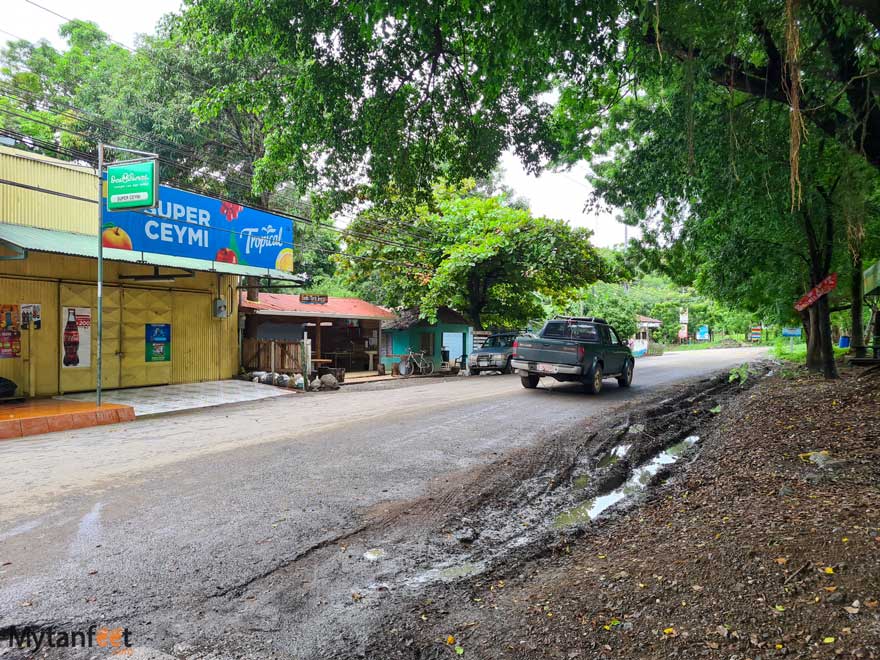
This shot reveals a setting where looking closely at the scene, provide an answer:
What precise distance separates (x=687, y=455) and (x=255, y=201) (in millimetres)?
22386

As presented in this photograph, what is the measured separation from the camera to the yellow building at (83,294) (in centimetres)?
1259

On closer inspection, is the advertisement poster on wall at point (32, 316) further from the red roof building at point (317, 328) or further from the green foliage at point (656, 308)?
the green foliage at point (656, 308)

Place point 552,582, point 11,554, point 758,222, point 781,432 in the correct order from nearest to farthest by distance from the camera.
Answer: point 552,582 < point 11,554 < point 781,432 < point 758,222

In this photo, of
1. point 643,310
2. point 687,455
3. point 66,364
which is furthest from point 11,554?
point 643,310

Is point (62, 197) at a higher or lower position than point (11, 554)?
higher

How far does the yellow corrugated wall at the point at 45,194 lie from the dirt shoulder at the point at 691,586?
13.9 meters

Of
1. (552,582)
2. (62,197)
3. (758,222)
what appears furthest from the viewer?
(62,197)

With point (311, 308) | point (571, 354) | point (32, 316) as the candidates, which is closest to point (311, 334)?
point (311, 308)

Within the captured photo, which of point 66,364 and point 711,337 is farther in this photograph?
point 711,337

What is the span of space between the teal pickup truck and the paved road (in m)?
2.69

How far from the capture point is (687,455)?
25.6 ft

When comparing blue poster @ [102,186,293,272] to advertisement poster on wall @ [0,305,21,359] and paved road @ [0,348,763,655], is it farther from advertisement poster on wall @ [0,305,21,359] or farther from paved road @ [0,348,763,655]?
paved road @ [0,348,763,655]

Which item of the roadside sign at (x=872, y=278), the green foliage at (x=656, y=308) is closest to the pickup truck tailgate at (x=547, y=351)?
the roadside sign at (x=872, y=278)

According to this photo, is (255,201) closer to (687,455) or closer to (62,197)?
(62,197)
